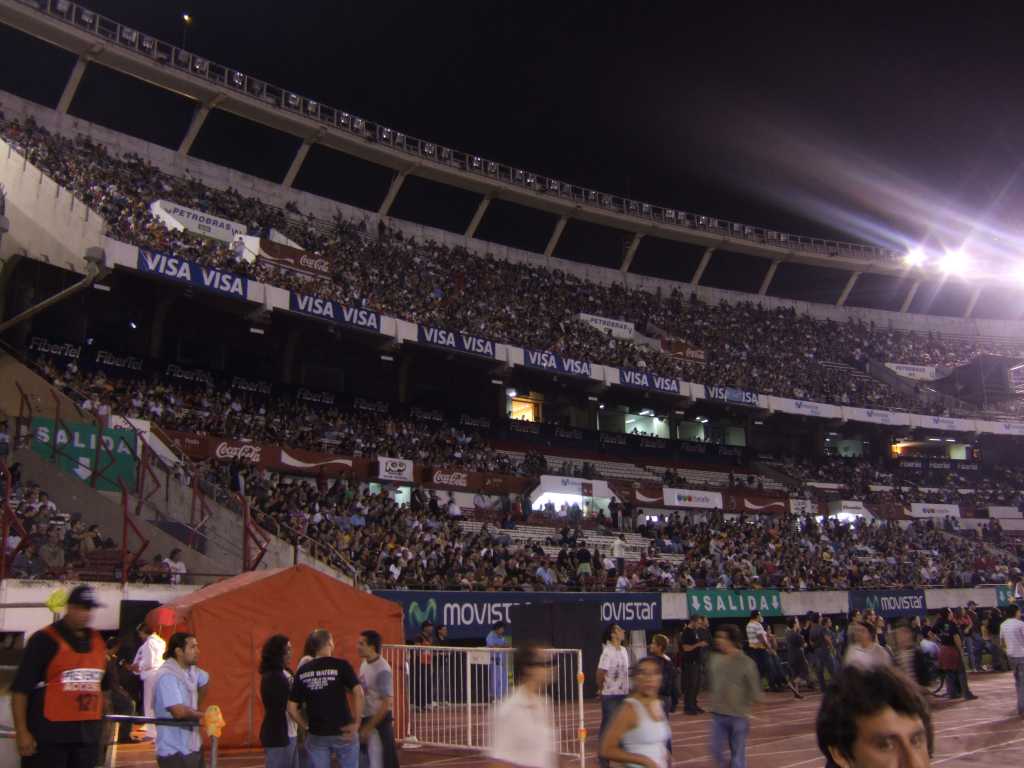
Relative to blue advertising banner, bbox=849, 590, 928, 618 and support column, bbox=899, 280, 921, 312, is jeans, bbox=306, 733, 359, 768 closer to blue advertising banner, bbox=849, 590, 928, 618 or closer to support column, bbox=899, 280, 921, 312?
blue advertising banner, bbox=849, 590, 928, 618

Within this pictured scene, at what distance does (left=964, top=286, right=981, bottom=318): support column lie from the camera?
56844mm

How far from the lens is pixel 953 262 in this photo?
2142 inches

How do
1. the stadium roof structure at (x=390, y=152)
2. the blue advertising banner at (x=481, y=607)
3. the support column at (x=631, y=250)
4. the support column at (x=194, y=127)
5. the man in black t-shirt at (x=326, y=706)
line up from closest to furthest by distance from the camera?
the man in black t-shirt at (x=326, y=706) → the blue advertising banner at (x=481, y=607) → the stadium roof structure at (x=390, y=152) → the support column at (x=194, y=127) → the support column at (x=631, y=250)

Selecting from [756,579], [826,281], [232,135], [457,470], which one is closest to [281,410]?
[457,470]

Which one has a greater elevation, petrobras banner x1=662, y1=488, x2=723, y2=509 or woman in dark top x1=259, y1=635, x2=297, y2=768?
petrobras banner x1=662, y1=488, x2=723, y2=509

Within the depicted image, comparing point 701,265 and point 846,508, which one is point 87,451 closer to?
point 846,508

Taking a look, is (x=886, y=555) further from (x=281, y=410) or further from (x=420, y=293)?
(x=281, y=410)

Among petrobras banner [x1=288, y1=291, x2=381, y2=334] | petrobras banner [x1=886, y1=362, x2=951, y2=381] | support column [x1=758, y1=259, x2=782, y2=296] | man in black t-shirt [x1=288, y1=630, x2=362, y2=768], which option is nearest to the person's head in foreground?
man in black t-shirt [x1=288, y1=630, x2=362, y2=768]

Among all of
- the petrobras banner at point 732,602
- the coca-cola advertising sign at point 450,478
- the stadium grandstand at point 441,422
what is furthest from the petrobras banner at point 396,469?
the petrobras banner at point 732,602

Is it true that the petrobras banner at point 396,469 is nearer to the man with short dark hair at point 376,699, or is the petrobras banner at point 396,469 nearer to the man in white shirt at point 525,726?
the man with short dark hair at point 376,699

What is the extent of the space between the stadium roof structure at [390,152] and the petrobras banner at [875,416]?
10900mm

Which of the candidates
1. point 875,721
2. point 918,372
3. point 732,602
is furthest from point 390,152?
point 875,721

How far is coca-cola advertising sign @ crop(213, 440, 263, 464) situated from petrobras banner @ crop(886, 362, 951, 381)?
126ft

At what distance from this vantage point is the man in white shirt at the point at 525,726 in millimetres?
4500
